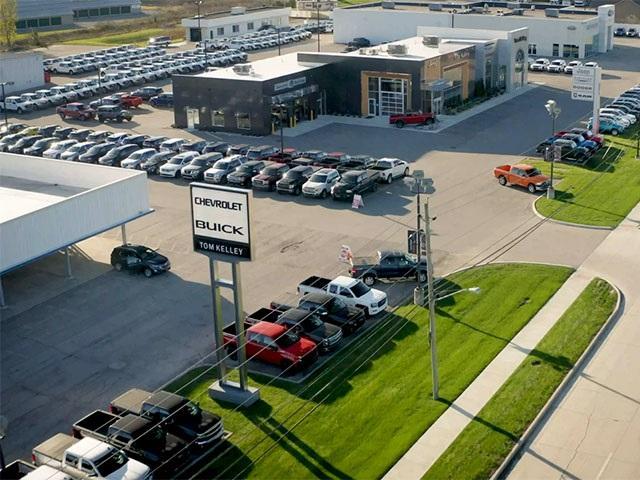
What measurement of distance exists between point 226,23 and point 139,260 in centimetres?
7907

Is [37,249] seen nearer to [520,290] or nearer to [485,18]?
[520,290]

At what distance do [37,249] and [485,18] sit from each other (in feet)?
213

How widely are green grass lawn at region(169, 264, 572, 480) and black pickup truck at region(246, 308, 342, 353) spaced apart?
1.91 feet

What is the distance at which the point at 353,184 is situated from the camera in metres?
46.3

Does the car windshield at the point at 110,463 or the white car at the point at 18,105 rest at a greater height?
the white car at the point at 18,105

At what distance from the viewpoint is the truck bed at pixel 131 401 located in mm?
25453

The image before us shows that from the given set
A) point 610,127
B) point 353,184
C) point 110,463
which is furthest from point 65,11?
point 110,463

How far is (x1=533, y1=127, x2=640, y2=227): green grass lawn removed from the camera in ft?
140

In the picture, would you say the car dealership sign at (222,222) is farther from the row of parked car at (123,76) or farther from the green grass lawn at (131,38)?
the green grass lawn at (131,38)

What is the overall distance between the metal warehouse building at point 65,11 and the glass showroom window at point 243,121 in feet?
226

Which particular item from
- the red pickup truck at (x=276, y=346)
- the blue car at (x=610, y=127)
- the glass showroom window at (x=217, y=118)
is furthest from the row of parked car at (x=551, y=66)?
the red pickup truck at (x=276, y=346)

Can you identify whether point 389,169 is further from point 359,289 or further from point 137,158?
point 359,289

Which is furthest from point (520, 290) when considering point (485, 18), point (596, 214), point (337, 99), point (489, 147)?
point (485, 18)

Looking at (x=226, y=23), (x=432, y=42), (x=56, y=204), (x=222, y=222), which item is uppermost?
(x=432, y=42)
